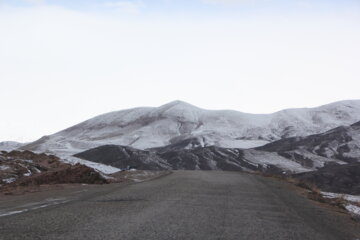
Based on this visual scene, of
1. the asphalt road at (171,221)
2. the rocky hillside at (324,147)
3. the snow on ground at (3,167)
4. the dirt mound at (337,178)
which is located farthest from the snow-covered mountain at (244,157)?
the asphalt road at (171,221)

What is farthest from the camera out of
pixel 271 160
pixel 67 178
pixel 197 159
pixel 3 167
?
pixel 271 160

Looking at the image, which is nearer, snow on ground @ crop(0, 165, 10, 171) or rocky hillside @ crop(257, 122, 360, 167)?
snow on ground @ crop(0, 165, 10, 171)

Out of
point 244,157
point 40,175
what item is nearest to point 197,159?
point 244,157

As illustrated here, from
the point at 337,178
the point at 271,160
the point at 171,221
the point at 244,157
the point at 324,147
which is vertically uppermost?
the point at 324,147

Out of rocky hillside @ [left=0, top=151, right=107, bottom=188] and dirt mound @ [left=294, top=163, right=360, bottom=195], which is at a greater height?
rocky hillside @ [left=0, top=151, right=107, bottom=188]

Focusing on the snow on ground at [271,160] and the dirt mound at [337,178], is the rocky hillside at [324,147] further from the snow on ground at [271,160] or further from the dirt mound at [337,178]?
the dirt mound at [337,178]

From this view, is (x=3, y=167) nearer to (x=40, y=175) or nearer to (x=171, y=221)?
(x=40, y=175)

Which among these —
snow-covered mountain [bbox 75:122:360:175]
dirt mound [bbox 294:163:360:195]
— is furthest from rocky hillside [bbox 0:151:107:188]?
snow-covered mountain [bbox 75:122:360:175]

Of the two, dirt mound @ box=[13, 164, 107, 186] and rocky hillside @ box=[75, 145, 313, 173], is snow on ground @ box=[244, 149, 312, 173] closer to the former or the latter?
rocky hillside @ box=[75, 145, 313, 173]

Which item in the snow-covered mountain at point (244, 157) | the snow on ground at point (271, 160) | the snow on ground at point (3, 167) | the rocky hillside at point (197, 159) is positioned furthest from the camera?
the snow on ground at point (271, 160)


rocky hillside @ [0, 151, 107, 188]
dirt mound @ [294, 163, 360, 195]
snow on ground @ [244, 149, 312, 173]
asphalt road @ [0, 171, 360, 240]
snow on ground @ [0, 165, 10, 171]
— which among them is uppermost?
snow on ground @ [0, 165, 10, 171]

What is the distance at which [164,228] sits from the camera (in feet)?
23.1

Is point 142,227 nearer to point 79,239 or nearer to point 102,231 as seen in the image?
point 102,231

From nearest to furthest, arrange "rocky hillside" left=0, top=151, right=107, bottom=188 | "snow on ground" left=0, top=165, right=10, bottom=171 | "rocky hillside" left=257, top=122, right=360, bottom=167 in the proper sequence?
"rocky hillside" left=0, top=151, right=107, bottom=188
"snow on ground" left=0, top=165, right=10, bottom=171
"rocky hillside" left=257, top=122, right=360, bottom=167
